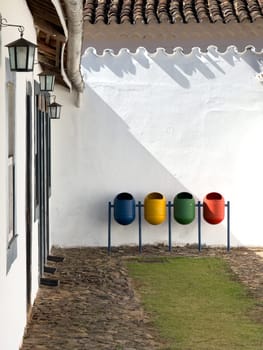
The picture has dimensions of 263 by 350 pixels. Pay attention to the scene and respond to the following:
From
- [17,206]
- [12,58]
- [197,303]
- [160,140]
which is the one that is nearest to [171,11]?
[160,140]

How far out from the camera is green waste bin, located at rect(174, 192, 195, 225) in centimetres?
1348

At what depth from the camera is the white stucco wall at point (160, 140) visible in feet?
45.7

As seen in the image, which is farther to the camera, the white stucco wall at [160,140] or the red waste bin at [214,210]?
the white stucco wall at [160,140]

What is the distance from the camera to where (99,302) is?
9.77 meters

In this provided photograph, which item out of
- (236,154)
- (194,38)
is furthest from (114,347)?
(194,38)

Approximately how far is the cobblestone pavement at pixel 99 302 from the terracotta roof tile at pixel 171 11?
4.70 metres

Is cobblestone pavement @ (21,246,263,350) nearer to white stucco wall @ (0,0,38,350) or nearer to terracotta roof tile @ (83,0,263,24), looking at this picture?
white stucco wall @ (0,0,38,350)

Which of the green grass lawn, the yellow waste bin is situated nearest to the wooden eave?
the yellow waste bin

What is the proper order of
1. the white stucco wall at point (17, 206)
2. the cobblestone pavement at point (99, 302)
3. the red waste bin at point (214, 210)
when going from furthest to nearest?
1. the red waste bin at point (214, 210)
2. the cobblestone pavement at point (99, 302)
3. the white stucco wall at point (17, 206)

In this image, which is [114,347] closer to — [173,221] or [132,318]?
[132,318]

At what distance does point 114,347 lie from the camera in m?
7.78

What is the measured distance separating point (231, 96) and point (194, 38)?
257cm

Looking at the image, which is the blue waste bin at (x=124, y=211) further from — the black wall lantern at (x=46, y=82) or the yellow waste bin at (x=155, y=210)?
the black wall lantern at (x=46, y=82)

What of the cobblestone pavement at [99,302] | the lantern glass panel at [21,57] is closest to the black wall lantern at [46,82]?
the cobblestone pavement at [99,302]
